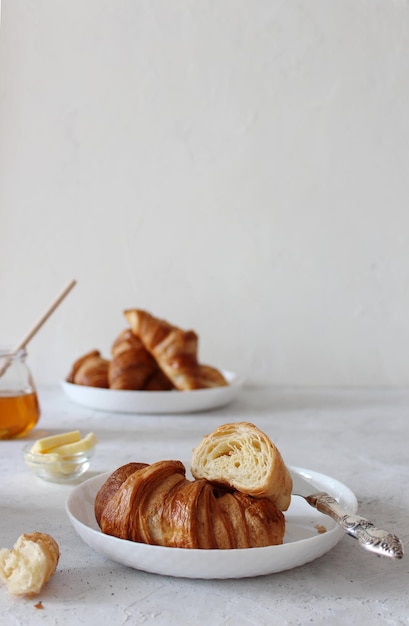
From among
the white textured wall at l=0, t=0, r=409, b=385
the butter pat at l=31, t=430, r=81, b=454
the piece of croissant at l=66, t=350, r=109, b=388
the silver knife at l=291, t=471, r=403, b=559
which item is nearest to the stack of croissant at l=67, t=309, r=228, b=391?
the piece of croissant at l=66, t=350, r=109, b=388

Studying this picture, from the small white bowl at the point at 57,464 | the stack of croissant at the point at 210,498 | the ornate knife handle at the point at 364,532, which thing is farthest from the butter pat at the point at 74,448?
the ornate knife handle at the point at 364,532

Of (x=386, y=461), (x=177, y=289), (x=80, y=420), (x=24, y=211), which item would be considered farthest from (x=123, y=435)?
(x=24, y=211)

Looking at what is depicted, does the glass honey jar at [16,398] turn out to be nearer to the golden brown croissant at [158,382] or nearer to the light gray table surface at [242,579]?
the light gray table surface at [242,579]

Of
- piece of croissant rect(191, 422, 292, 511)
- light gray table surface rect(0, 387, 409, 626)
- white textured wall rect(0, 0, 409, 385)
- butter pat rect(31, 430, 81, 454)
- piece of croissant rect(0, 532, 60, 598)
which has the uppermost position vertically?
white textured wall rect(0, 0, 409, 385)

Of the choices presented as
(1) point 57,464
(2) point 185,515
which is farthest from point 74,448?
(2) point 185,515

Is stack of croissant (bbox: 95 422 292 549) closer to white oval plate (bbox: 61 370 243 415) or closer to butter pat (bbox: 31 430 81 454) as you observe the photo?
butter pat (bbox: 31 430 81 454)

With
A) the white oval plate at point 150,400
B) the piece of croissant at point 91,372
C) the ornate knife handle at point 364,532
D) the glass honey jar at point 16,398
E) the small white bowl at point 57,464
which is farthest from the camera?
the piece of croissant at point 91,372
